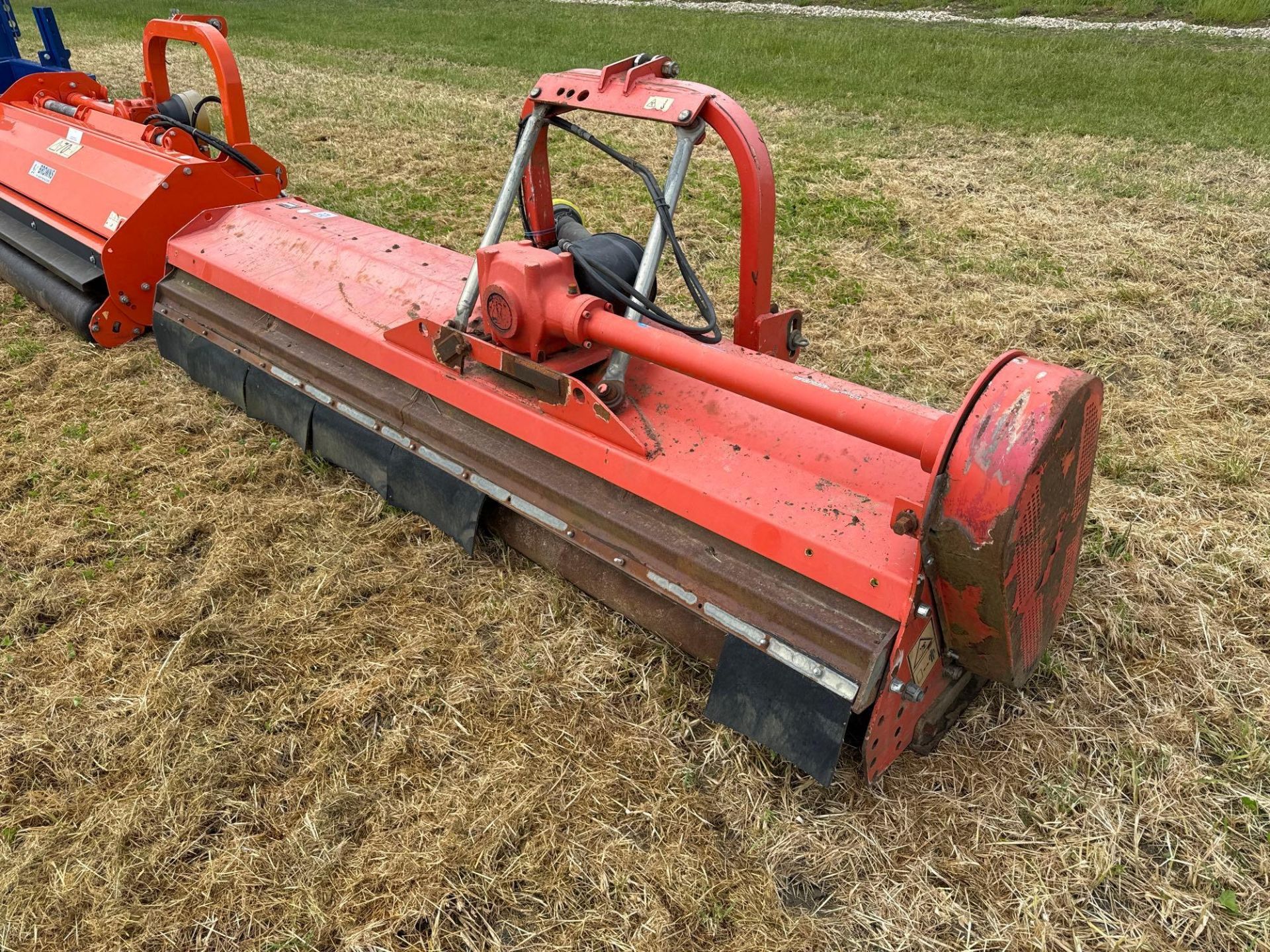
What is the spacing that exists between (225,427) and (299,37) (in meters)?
13.7

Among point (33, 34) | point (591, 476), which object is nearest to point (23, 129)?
point (591, 476)

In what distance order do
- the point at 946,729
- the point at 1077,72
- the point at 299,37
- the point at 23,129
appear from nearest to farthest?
A: 1. the point at 946,729
2. the point at 23,129
3. the point at 1077,72
4. the point at 299,37

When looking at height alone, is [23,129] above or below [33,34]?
above

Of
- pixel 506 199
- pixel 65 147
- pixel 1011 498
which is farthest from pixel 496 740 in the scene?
pixel 65 147

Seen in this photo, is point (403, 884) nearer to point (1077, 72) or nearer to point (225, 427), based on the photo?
point (225, 427)

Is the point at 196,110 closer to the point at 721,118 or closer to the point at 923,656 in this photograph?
the point at 721,118

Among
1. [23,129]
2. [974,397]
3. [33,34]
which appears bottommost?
[33,34]

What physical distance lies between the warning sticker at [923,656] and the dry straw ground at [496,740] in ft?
1.13

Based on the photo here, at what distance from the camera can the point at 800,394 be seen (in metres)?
2.00

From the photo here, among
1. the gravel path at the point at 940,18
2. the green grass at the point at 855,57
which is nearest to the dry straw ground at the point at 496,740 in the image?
the green grass at the point at 855,57

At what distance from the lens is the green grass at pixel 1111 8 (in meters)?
15.8

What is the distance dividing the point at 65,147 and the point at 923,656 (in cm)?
498

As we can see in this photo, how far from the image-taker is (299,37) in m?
14.5

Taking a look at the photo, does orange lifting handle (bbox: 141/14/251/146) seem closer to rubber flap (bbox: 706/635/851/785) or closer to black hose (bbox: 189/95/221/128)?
black hose (bbox: 189/95/221/128)
